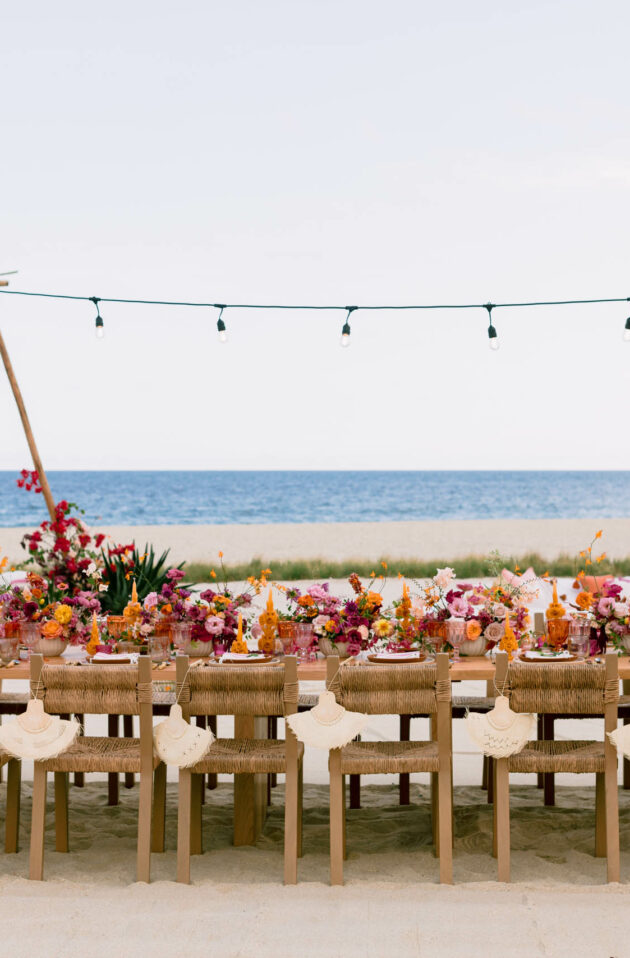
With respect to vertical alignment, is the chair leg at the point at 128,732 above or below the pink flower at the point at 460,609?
below

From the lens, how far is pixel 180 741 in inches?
141

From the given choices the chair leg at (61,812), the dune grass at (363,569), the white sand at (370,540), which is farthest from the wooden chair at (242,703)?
the white sand at (370,540)

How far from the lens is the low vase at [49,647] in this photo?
4.26 m

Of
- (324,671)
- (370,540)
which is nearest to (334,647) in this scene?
(324,671)

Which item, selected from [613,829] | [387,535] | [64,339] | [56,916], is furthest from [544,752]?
[64,339]

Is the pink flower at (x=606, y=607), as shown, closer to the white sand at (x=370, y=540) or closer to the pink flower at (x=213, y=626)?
the pink flower at (x=213, y=626)

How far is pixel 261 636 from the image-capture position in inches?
167

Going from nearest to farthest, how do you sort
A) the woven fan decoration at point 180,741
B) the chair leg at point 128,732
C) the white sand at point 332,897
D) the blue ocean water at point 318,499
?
1. the white sand at point 332,897
2. the woven fan decoration at point 180,741
3. the chair leg at point 128,732
4. the blue ocean water at point 318,499

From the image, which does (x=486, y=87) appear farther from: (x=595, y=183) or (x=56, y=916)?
(x=56, y=916)

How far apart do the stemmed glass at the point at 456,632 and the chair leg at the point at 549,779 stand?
1.91 ft

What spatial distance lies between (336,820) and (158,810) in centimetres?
78

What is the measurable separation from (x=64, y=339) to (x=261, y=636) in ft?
110

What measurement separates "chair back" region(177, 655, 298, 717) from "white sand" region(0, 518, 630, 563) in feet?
53.0

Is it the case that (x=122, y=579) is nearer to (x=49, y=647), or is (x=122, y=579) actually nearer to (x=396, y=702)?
(x=49, y=647)
